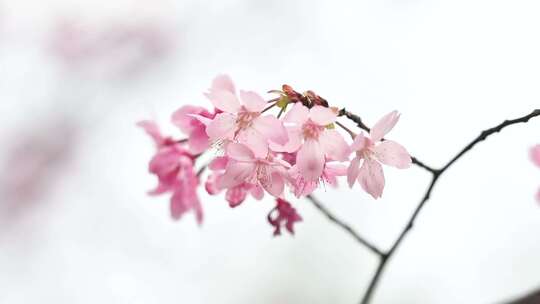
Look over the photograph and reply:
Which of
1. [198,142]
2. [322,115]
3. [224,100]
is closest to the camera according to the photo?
[322,115]

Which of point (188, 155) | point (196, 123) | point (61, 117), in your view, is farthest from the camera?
point (61, 117)

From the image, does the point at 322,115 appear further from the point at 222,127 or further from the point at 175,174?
the point at 175,174

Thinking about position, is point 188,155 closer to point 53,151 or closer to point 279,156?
point 279,156

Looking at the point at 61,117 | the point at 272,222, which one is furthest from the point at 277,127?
Result: the point at 61,117

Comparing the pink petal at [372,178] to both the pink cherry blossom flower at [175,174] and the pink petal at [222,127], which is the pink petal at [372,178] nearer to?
the pink petal at [222,127]

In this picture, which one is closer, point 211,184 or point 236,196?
point 236,196

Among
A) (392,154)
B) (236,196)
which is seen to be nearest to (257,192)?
(236,196)
